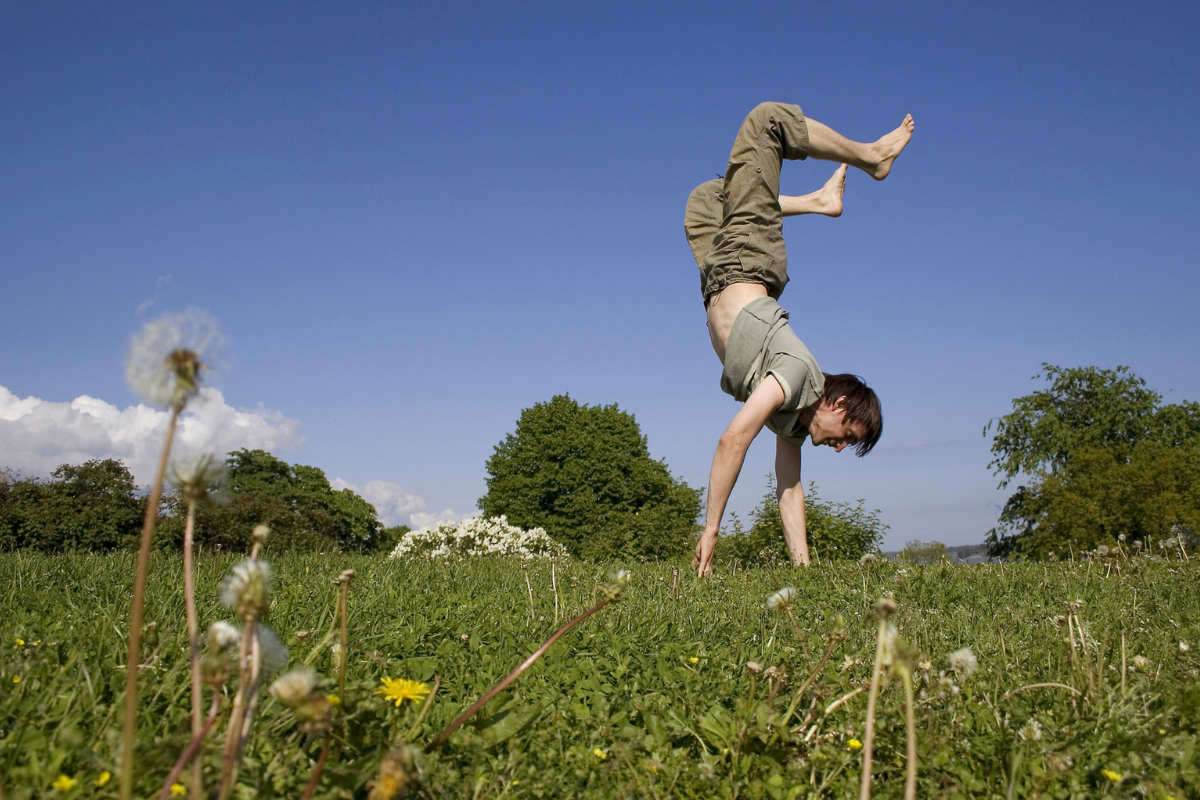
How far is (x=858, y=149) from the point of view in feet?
19.0

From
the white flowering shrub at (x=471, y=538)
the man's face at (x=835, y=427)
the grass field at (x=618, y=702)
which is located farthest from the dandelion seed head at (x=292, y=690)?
the white flowering shrub at (x=471, y=538)

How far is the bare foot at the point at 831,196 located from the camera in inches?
255

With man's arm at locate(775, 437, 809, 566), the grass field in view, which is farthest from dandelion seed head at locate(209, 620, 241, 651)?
man's arm at locate(775, 437, 809, 566)

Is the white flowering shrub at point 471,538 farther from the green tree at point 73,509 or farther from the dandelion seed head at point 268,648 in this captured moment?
the dandelion seed head at point 268,648

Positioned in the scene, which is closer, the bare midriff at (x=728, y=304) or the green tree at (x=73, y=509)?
the bare midriff at (x=728, y=304)

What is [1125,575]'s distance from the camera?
5141 millimetres

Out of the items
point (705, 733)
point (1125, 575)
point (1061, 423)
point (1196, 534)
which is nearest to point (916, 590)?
point (1125, 575)

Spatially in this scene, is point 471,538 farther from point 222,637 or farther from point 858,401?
point 222,637

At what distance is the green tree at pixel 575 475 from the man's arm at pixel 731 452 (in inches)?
805

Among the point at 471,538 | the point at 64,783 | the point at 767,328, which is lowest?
the point at 64,783

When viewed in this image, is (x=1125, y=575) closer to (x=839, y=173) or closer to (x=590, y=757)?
(x=839, y=173)

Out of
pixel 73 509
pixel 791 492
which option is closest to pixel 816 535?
pixel 791 492

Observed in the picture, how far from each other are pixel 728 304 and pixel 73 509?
16.9 m

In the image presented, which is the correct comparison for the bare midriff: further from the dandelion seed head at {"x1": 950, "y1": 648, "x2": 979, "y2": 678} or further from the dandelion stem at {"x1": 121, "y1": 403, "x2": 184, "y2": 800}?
the dandelion stem at {"x1": 121, "y1": 403, "x2": 184, "y2": 800}
